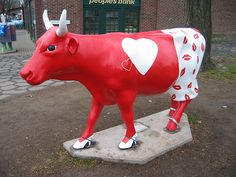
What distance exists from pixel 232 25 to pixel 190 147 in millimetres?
19083

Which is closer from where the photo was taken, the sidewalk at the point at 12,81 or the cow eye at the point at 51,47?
the cow eye at the point at 51,47

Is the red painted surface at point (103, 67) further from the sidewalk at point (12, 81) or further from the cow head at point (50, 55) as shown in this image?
the sidewalk at point (12, 81)

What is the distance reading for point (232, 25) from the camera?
20.6 m

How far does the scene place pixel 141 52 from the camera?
10.6 ft

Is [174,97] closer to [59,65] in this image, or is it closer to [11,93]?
[59,65]

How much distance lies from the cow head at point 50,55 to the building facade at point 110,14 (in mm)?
11975

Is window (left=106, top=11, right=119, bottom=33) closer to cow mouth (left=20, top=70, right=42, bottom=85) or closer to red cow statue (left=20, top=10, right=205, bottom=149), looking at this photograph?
red cow statue (left=20, top=10, right=205, bottom=149)

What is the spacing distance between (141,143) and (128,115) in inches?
21.7

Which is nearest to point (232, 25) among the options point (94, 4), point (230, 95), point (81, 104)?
point (94, 4)

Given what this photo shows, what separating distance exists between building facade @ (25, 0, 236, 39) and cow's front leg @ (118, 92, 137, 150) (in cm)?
1171

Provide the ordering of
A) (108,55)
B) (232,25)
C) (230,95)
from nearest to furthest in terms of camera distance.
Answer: (108,55) < (230,95) < (232,25)

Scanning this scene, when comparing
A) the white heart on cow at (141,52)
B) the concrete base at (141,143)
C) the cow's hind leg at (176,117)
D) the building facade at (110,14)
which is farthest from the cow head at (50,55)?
the building facade at (110,14)

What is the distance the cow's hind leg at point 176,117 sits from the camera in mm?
3985

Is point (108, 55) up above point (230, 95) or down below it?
above
